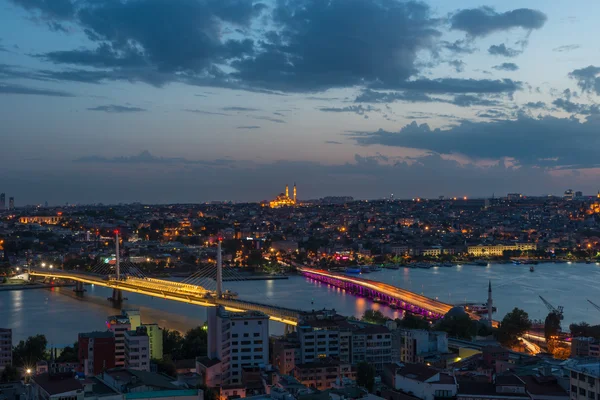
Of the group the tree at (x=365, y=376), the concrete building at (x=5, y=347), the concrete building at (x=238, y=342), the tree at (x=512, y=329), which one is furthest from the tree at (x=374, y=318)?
the concrete building at (x=5, y=347)

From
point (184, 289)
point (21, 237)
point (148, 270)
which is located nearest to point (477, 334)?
point (184, 289)

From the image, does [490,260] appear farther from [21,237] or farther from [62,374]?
[62,374]

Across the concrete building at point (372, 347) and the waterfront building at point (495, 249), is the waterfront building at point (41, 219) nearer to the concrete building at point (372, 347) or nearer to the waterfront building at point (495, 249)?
the waterfront building at point (495, 249)

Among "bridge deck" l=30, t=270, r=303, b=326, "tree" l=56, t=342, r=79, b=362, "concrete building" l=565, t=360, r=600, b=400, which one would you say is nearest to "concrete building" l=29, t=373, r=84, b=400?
"tree" l=56, t=342, r=79, b=362

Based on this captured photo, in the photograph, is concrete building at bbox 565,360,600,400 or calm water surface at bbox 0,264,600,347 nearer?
concrete building at bbox 565,360,600,400

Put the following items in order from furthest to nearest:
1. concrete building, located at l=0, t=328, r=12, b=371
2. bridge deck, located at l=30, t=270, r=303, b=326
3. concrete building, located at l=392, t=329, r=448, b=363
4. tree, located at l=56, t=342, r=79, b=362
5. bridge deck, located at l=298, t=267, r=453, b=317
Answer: bridge deck, located at l=298, t=267, r=453, b=317 < bridge deck, located at l=30, t=270, r=303, b=326 < concrete building, located at l=0, t=328, r=12, b=371 < concrete building, located at l=392, t=329, r=448, b=363 < tree, located at l=56, t=342, r=79, b=362

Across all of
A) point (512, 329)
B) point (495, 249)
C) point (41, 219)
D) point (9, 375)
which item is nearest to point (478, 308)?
point (512, 329)

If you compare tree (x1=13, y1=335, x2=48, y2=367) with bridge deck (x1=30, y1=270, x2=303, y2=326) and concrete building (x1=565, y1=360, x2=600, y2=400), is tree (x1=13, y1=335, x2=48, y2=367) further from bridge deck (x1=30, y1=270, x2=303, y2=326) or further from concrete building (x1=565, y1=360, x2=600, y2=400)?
concrete building (x1=565, y1=360, x2=600, y2=400)

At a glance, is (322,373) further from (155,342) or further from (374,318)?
(374,318)
